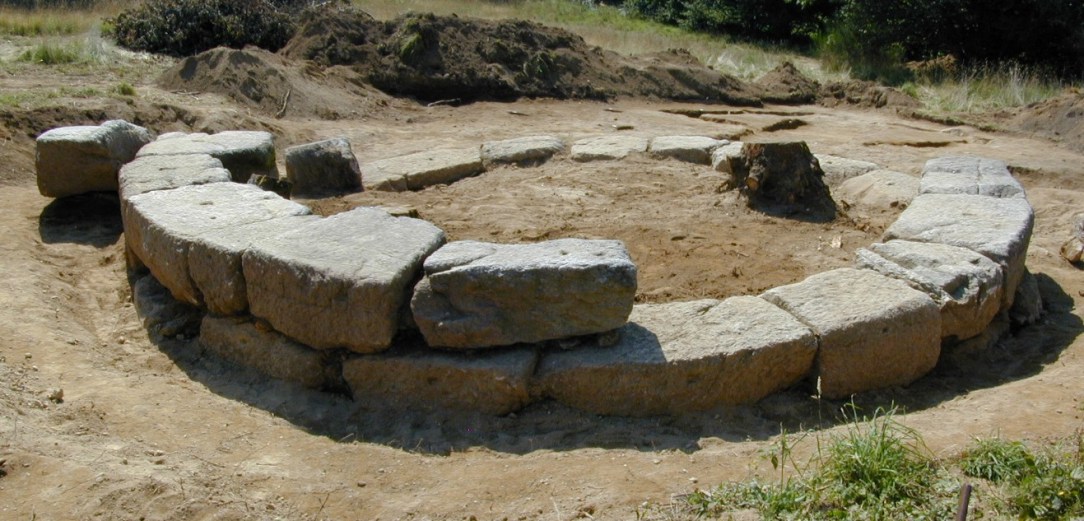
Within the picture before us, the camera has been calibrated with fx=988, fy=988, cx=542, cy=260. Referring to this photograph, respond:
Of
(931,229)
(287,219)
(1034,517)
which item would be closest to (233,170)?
(287,219)

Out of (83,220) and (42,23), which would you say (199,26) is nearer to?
(42,23)

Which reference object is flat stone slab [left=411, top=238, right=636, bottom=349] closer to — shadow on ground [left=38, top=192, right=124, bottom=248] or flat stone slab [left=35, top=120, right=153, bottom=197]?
shadow on ground [left=38, top=192, right=124, bottom=248]

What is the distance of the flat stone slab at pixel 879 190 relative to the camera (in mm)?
6590

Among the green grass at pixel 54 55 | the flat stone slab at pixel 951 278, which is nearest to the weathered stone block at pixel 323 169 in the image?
the flat stone slab at pixel 951 278

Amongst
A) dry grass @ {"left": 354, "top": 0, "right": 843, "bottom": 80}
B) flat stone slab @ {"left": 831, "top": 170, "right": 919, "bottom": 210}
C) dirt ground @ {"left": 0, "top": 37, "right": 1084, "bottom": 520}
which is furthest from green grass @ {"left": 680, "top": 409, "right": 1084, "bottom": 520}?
dry grass @ {"left": 354, "top": 0, "right": 843, "bottom": 80}

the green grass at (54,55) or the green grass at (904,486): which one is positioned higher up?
the green grass at (904,486)

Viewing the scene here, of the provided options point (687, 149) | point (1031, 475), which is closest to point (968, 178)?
point (687, 149)

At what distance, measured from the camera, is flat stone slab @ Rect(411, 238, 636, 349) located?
389 cm

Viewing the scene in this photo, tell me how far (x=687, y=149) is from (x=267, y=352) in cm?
425

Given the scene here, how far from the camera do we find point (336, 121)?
939 centimetres

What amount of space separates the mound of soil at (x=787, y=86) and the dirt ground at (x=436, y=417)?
4.96 meters

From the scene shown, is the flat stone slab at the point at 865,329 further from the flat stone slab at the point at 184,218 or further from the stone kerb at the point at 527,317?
the flat stone slab at the point at 184,218

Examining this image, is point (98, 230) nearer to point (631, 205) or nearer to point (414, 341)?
point (414, 341)

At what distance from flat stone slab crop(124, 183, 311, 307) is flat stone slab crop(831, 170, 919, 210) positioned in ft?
12.6
